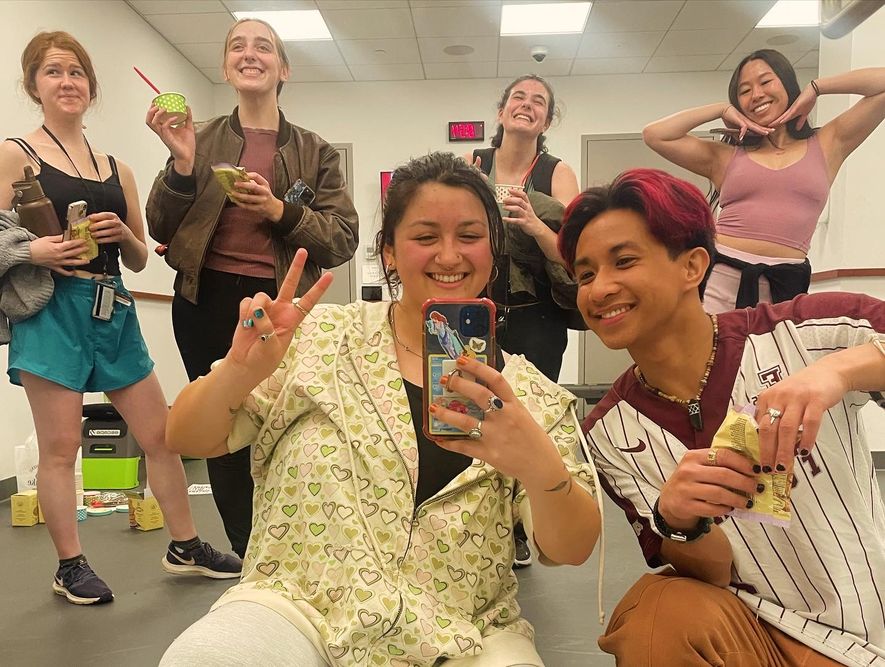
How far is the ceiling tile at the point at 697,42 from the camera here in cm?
525

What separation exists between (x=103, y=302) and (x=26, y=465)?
1.68 m

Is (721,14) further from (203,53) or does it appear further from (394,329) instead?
(394,329)

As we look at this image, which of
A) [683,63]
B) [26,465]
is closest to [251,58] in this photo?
[26,465]

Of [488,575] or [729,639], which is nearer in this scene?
[729,639]

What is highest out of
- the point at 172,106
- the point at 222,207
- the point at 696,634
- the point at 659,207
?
the point at 172,106

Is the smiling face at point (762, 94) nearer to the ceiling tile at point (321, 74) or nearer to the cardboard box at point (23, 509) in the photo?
the cardboard box at point (23, 509)

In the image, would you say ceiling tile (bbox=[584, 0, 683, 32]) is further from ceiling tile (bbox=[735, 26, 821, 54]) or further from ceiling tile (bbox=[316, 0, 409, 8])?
ceiling tile (bbox=[316, 0, 409, 8])

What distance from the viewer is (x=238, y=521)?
6.31ft

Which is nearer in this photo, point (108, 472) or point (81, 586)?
point (81, 586)

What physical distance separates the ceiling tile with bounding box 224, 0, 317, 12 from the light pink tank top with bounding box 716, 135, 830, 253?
3.66 metres

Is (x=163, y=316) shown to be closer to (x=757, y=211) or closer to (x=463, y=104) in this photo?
(x=463, y=104)

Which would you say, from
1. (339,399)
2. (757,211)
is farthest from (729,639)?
(757,211)

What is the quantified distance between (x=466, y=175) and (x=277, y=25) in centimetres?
460

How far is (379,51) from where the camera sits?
5.50m
